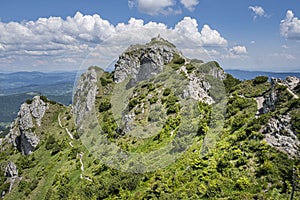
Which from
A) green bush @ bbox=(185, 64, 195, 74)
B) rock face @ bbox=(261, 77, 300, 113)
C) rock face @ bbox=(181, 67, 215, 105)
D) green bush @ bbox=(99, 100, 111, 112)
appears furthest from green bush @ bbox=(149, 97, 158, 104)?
rock face @ bbox=(261, 77, 300, 113)

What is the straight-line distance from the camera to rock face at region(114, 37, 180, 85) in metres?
67.2

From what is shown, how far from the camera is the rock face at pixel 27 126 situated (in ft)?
247

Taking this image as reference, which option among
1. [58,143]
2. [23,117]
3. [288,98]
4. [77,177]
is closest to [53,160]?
[58,143]

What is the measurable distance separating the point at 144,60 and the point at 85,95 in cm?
2128

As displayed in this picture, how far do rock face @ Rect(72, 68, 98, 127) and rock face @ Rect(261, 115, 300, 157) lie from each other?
50.1m

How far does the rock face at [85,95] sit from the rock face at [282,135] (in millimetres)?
50087

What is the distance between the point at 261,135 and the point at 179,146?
1135 centimetres

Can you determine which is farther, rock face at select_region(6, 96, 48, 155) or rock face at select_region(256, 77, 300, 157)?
rock face at select_region(6, 96, 48, 155)

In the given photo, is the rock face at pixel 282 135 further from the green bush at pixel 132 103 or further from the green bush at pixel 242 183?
the green bush at pixel 132 103

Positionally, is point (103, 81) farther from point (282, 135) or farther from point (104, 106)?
point (282, 135)

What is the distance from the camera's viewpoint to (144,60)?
69.1 metres

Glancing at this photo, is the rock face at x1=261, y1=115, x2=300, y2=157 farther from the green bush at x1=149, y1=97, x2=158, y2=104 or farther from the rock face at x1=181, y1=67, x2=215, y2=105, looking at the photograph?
the green bush at x1=149, y1=97, x2=158, y2=104

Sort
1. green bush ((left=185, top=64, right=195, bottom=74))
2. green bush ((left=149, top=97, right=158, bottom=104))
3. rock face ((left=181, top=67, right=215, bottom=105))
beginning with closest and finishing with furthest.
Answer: rock face ((left=181, top=67, right=215, bottom=105)) < green bush ((left=149, top=97, right=158, bottom=104)) < green bush ((left=185, top=64, right=195, bottom=74))

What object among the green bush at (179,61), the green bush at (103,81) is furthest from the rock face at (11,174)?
the green bush at (179,61)
